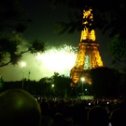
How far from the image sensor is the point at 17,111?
4.80m

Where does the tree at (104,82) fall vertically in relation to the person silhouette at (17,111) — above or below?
above

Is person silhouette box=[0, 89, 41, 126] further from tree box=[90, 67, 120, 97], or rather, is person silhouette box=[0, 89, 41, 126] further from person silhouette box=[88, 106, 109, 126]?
tree box=[90, 67, 120, 97]

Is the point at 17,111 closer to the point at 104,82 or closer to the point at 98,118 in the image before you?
the point at 98,118

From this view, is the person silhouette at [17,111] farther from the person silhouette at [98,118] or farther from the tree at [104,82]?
the tree at [104,82]

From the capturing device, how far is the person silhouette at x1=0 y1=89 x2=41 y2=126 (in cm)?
483

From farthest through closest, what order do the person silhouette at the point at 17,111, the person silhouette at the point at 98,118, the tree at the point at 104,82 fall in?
the tree at the point at 104,82
the person silhouette at the point at 98,118
the person silhouette at the point at 17,111

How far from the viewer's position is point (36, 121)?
4.97 m

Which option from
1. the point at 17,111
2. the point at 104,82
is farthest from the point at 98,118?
the point at 104,82

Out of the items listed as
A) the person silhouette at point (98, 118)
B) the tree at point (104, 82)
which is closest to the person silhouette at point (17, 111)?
the person silhouette at point (98, 118)

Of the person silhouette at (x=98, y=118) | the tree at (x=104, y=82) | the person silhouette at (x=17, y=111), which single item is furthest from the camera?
the tree at (x=104, y=82)

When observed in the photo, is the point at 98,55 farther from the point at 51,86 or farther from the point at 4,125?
the point at 4,125

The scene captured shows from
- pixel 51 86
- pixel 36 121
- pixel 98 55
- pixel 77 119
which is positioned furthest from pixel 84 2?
pixel 51 86

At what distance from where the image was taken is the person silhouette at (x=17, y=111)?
4828 mm

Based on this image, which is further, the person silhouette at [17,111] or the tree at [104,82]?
the tree at [104,82]
